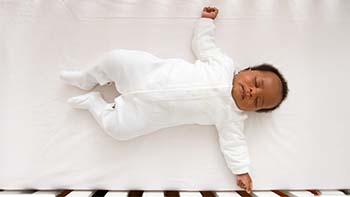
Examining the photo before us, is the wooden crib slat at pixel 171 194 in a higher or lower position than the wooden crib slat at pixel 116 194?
lower

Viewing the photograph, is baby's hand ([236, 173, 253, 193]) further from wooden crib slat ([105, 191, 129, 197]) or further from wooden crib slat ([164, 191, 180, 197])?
wooden crib slat ([105, 191, 129, 197])

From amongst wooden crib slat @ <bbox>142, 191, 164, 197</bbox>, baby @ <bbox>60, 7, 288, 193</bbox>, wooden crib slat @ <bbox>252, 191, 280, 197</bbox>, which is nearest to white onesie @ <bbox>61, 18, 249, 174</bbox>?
baby @ <bbox>60, 7, 288, 193</bbox>

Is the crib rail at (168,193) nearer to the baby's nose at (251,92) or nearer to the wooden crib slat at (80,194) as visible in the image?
the wooden crib slat at (80,194)

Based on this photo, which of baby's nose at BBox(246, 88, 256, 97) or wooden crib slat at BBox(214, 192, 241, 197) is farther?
wooden crib slat at BBox(214, 192, 241, 197)

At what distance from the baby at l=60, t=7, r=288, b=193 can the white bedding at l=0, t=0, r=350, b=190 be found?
0.08 meters

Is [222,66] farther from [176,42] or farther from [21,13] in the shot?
[21,13]

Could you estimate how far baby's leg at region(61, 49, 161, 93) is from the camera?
1.20 m

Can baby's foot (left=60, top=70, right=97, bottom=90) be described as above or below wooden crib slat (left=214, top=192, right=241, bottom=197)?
above

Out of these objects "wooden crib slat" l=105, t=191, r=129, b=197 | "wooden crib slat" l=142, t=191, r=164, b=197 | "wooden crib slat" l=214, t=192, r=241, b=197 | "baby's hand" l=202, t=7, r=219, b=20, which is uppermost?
"baby's hand" l=202, t=7, r=219, b=20

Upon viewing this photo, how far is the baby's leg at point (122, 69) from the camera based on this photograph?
1.20 meters

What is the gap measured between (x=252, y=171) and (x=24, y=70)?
35.6 inches

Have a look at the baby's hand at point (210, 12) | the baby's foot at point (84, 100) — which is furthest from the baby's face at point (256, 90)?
the baby's foot at point (84, 100)

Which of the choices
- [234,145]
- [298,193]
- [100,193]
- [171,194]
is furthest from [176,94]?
[298,193]

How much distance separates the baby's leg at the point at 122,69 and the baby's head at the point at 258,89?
0.29 metres
